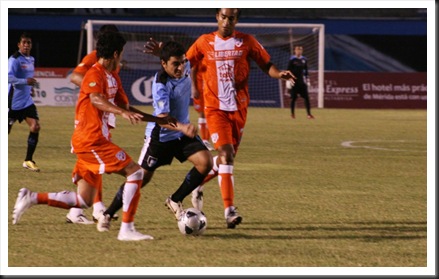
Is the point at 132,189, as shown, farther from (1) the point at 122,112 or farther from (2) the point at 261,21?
(2) the point at 261,21

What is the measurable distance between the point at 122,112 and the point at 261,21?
3482 cm

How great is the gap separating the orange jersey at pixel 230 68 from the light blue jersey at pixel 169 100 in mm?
546

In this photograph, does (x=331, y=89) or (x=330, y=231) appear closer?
(x=330, y=231)

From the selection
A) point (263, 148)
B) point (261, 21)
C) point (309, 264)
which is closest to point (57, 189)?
point (309, 264)

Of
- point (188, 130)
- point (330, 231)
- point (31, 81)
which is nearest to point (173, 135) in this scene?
point (188, 130)

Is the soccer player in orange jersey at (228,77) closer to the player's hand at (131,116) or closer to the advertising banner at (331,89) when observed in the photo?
the player's hand at (131,116)

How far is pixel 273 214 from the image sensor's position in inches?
396

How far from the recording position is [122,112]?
788 cm

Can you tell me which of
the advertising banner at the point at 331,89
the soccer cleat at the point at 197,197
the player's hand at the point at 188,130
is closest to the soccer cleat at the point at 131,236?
the player's hand at the point at 188,130

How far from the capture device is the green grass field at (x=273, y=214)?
7.66 metres

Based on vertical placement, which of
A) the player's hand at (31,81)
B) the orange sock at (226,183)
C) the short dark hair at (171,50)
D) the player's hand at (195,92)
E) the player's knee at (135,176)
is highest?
the short dark hair at (171,50)

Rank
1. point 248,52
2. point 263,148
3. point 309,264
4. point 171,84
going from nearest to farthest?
point 309,264
point 171,84
point 248,52
point 263,148

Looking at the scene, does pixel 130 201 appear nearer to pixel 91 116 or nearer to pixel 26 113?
pixel 91 116

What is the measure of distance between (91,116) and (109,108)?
1.28ft
